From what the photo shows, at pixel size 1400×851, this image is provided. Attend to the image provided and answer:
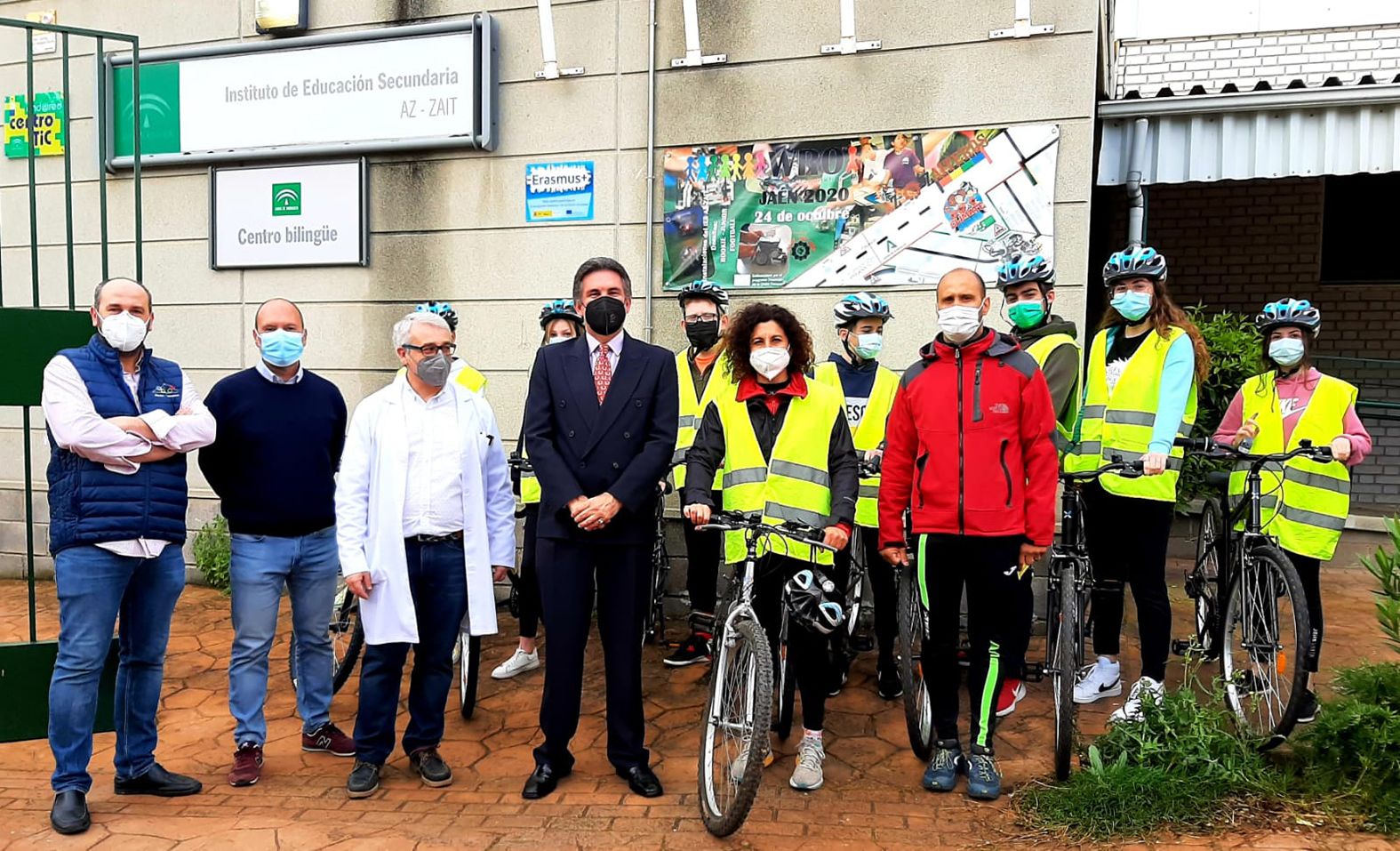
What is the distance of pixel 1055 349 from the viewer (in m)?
4.68

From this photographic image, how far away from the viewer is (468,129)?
7.11 m

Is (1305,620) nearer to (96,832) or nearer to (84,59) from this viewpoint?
(96,832)

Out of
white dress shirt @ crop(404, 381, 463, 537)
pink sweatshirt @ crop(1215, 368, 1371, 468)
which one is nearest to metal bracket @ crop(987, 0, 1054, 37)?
pink sweatshirt @ crop(1215, 368, 1371, 468)

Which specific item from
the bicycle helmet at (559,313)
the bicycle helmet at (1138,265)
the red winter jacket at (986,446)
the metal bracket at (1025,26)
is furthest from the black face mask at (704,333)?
the metal bracket at (1025,26)

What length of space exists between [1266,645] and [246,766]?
4.38 metres

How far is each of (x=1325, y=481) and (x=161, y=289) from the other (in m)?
7.86

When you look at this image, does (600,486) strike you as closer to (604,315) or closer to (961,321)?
(604,315)

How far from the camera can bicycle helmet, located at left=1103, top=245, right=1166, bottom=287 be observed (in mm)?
4570

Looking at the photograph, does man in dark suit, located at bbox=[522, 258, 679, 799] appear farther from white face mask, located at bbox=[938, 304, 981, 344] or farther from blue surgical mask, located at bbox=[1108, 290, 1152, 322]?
blue surgical mask, located at bbox=[1108, 290, 1152, 322]

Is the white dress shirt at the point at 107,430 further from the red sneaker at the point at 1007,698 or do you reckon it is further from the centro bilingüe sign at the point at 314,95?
the centro bilingüe sign at the point at 314,95

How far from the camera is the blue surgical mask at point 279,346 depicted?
14.0 ft

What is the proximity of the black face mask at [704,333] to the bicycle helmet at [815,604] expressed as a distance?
1.95m

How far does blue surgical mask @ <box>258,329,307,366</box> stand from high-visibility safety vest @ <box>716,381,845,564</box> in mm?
1872

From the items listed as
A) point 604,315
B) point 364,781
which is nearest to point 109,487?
Result: point 364,781
